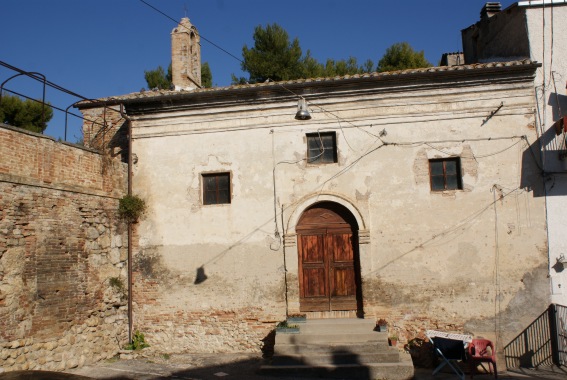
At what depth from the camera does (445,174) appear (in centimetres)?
1054

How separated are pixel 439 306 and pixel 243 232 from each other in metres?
4.59

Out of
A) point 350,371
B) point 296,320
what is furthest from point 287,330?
point 350,371

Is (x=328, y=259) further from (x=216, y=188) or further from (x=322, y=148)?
(x=216, y=188)

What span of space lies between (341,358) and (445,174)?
4601 mm

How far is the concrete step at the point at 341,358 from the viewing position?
29.6 ft

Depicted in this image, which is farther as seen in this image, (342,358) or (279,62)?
(279,62)

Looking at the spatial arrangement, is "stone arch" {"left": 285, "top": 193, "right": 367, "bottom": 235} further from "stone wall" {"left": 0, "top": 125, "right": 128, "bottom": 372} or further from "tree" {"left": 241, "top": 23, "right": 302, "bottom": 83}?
"tree" {"left": 241, "top": 23, "right": 302, "bottom": 83}

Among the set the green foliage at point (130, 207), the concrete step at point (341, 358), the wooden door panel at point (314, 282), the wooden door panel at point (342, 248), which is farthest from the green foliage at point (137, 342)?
the wooden door panel at point (342, 248)

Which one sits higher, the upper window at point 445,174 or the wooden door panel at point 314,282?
the upper window at point 445,174

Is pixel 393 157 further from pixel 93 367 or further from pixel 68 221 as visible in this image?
pixel 93 367

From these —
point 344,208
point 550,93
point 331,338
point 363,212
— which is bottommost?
point 331,338

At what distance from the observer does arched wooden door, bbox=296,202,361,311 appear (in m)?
10.7

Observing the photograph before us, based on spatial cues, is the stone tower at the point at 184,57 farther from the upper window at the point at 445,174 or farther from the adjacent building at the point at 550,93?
the adjacent building at the point at 550,93

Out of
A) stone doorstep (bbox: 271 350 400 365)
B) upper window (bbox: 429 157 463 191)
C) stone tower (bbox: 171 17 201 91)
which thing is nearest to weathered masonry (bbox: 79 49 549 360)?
upper window (bbox: 429 157 463 191)
